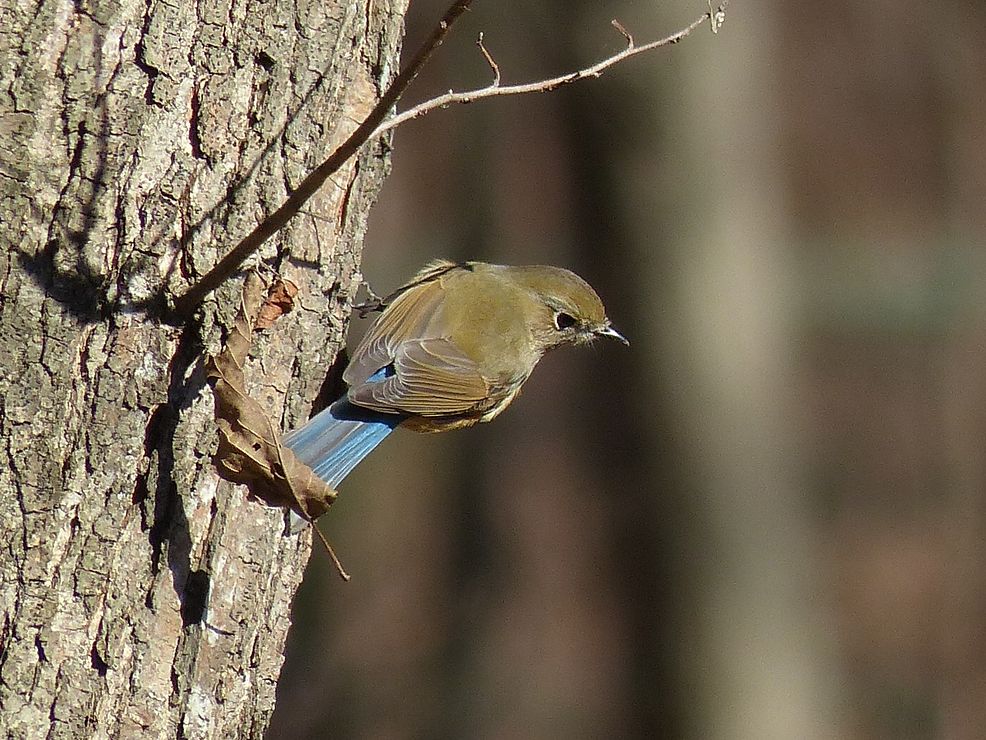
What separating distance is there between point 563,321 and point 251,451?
7.16ft

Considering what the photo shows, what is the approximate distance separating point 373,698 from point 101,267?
6.40 metres

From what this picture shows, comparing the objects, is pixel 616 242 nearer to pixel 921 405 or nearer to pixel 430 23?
pixel 430 23

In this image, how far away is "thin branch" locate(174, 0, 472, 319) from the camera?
1.96 meters

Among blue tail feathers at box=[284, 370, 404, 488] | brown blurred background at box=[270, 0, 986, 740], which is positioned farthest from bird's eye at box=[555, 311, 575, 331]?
brown blurred background at box=[270, 0, 986, 740]

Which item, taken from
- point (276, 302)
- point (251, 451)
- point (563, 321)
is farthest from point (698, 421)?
point (251, 451)

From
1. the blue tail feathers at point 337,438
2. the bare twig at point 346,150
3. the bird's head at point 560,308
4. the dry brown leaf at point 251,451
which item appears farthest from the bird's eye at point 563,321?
the dry brown leaf at point 251,451

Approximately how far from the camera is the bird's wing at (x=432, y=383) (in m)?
3.38

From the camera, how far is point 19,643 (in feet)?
7.13

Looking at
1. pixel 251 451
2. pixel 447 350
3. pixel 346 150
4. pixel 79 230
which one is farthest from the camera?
pixel 447 350

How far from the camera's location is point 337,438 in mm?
3059

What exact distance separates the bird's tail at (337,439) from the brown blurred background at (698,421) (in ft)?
9.51

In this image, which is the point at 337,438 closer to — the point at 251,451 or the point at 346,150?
the point at 251,451

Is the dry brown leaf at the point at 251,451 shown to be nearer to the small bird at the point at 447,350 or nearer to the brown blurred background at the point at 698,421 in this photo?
the small bird at the point at 447,350

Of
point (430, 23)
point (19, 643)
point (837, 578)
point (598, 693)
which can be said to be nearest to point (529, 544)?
point (598, 693)
